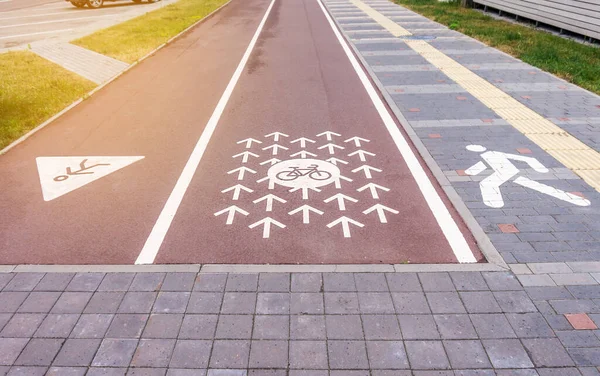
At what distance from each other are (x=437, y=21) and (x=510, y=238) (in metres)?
18.3

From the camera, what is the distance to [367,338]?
4.13 m

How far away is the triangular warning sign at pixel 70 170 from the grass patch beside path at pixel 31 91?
1625 millimetres

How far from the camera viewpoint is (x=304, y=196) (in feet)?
21.4

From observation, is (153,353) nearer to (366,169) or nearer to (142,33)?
(366,169)

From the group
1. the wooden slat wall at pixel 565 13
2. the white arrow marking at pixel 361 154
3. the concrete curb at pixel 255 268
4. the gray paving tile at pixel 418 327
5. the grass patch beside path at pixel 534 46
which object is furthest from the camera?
the wooden slat wall at pixel 565 13

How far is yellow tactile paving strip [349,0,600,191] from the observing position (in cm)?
729

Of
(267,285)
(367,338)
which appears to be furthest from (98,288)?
(367,338)

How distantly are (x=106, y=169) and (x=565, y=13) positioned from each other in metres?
17.0

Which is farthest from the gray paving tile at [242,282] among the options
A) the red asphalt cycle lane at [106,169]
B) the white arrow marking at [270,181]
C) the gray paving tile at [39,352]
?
the white arrow marking at [270,181]

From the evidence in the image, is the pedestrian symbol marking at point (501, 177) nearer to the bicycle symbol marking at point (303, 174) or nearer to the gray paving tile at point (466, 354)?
the bicycle symbol marking at point (303, 174)

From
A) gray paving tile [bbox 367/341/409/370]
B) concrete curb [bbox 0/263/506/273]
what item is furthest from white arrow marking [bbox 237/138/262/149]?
gray paving tile [bbox 367/341/409/370]

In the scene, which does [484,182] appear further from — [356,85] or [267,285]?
[356,85]

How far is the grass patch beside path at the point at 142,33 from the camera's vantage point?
16.1 m

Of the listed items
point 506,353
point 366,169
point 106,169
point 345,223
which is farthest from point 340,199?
point 106,169
